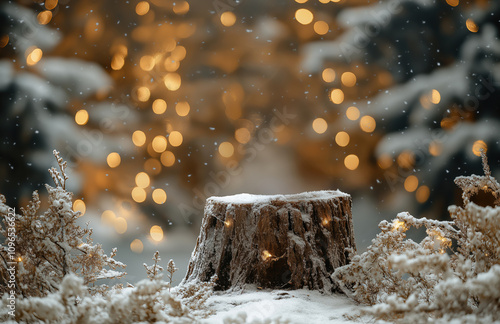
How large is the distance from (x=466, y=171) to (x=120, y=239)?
186 centimetres

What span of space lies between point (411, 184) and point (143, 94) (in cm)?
153

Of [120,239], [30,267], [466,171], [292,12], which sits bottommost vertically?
[30,267]

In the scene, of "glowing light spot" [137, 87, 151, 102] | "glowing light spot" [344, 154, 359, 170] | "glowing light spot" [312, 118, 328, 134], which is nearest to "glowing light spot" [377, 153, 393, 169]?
"glowing light spot" [344, 154, 359, 170]

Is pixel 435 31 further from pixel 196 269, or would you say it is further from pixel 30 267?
pixel 30 267

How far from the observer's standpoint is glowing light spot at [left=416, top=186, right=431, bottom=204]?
216 cm

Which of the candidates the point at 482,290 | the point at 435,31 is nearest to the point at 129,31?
the point at 435,31

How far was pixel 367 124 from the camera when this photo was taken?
2205mm

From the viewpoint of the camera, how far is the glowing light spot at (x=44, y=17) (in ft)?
7.20

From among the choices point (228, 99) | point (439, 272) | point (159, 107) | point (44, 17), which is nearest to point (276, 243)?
point (439, 272)

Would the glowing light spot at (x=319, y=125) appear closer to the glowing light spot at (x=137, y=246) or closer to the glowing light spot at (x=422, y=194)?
the glowing light spot at (x=422, y=194)

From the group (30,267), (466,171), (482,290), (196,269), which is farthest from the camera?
(466,171)

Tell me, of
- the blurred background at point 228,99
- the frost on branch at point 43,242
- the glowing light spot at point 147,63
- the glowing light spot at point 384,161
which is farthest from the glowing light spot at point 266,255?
the glowing light spot at point 147,63

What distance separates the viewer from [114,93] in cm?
221

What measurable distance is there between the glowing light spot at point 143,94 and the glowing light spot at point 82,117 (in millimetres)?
296
